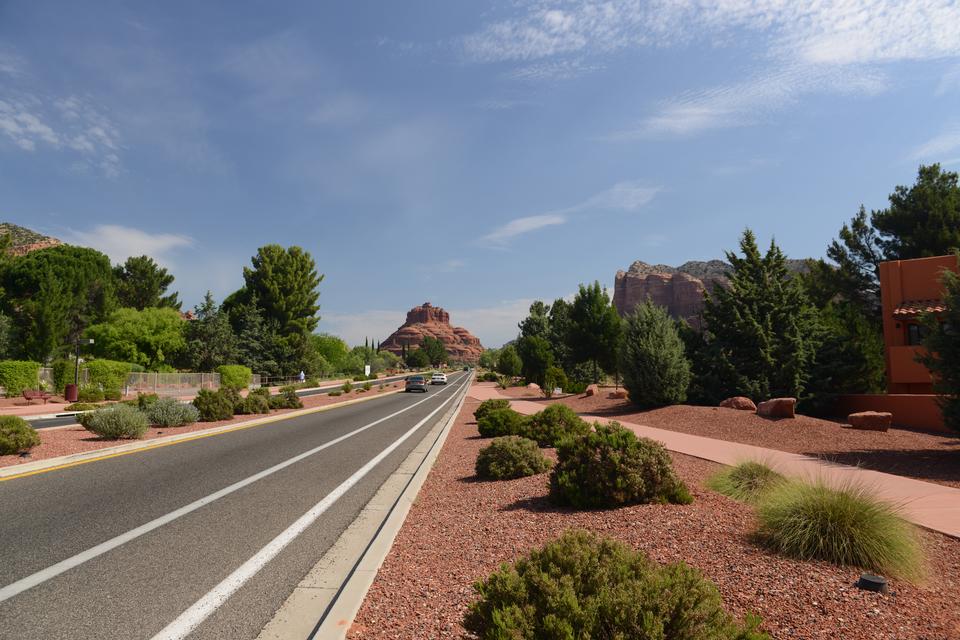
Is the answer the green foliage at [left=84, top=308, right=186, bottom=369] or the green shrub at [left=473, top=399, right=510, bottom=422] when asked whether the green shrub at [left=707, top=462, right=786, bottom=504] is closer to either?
the green shrub at [left=473, top=399, right=510, bottom=422]

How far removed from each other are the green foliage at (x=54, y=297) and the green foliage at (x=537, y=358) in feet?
138

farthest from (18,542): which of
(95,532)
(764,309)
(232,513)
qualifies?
(764,309)

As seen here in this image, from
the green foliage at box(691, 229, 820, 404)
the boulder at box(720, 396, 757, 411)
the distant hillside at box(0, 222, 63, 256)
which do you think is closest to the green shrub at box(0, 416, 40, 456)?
the boulder at box(720, 396, 757, 411)

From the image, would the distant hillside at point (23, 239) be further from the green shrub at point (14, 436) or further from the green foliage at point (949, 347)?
the green foliage at point (949, 347)

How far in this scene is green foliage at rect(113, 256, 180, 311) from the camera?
6366 cm

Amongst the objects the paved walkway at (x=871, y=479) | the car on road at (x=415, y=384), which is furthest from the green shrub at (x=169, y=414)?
the car on road at (x=415, y=384)

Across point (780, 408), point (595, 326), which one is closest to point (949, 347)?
point (780, 408)

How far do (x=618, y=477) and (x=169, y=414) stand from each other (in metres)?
15.0

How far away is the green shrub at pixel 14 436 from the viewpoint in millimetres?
9651

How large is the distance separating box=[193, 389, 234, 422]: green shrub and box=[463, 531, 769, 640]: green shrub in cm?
1821

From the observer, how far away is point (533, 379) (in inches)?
1972

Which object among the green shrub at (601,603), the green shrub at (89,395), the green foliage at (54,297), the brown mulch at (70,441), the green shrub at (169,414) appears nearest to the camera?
the green shrub at (601,603)

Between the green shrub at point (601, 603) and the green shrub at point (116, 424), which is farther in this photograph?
the green shrub at point (116, 424)

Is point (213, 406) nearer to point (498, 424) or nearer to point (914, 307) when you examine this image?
point (498, 424)
